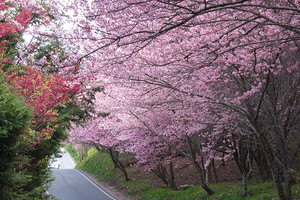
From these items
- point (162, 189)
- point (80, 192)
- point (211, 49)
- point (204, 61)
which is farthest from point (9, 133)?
point (80, 192)

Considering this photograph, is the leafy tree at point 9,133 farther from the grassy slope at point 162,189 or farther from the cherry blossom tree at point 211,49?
Answer: the grassy slope at point 162,189

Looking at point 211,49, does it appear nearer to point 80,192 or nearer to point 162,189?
point 162,189

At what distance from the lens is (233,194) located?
9.75m

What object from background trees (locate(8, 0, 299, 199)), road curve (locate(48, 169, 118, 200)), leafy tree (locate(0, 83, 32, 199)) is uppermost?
background trees (locate(8, 0, 299, 199))

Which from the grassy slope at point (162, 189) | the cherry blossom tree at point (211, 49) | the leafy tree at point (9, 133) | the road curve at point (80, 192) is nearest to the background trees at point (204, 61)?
the cherry blossom tree at point (211, 49)

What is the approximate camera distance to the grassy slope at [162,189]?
934 cm

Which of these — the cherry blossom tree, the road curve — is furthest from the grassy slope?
the cherry blossom tree

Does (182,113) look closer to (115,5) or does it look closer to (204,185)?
(204,185)

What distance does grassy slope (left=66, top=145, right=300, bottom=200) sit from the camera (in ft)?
30.6

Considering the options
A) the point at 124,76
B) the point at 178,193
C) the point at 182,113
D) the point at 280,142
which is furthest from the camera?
the point at 178,193

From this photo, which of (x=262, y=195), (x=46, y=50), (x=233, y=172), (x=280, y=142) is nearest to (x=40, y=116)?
(x=46, y=50)

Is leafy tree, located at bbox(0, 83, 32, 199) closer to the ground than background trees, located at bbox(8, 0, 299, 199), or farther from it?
closer to the ground

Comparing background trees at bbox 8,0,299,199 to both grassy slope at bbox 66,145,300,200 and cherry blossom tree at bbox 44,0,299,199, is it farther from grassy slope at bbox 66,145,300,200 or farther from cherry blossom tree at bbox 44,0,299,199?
grassy slope at bbox 66,145,300,200

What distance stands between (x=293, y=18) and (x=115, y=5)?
12.6ft
